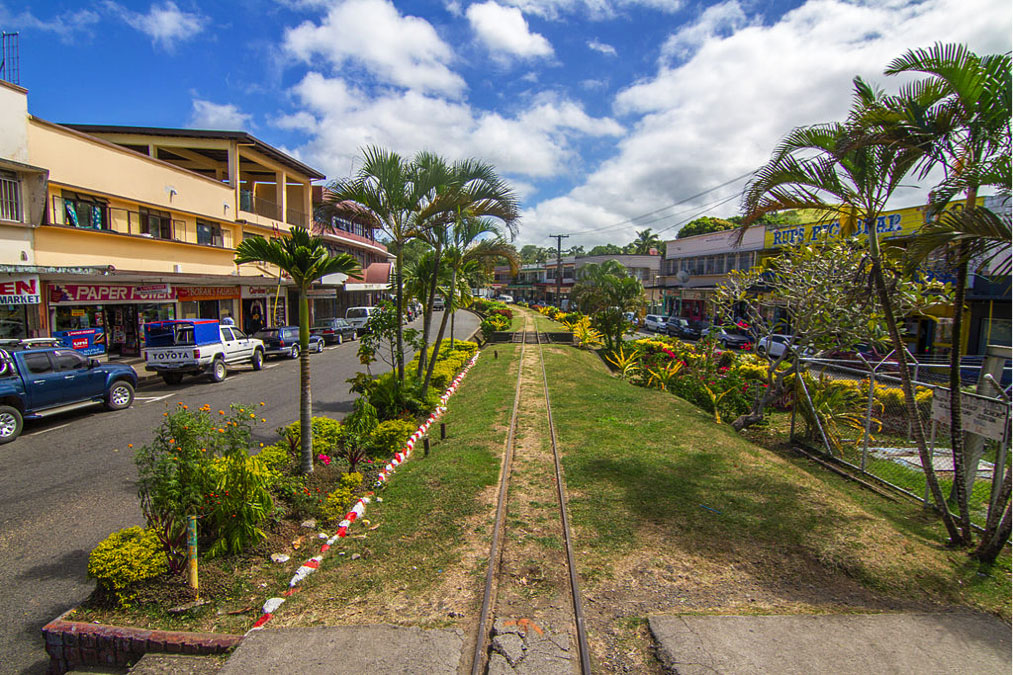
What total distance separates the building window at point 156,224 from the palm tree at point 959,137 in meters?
24.4

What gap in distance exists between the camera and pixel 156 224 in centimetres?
2217

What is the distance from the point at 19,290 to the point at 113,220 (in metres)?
5.73

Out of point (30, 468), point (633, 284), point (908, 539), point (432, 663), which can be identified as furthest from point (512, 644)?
point (633, 284)

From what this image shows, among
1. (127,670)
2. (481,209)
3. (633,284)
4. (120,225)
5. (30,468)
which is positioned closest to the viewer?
(127,670)

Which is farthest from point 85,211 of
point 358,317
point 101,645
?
point 101,645

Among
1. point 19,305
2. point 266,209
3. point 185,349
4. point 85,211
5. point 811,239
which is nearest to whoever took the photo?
point 811,239

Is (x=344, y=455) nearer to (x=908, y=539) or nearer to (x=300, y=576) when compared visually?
(x=300, y=576)

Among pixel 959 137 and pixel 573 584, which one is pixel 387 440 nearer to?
pixel 573 584

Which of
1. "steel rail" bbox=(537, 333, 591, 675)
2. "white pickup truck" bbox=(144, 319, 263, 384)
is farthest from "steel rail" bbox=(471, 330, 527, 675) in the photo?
"white pickup truck" bbox=(144, 319, 263, 384)

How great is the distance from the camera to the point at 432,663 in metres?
3.81

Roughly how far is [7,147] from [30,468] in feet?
39.1

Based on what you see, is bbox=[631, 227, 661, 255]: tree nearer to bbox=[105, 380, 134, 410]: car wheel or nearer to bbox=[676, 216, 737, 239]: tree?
bbox=[676, 216, 737, 239]: tree

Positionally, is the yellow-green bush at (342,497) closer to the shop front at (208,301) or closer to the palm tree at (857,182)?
the palm tree at (857,182)

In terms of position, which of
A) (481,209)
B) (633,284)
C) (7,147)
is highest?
(7,147)
